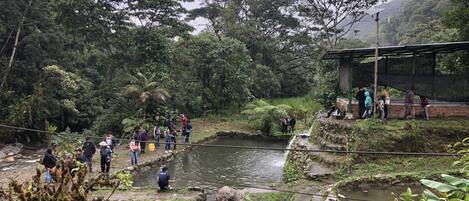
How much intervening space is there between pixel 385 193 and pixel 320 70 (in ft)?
59.5

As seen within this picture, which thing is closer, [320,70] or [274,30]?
[320,70]

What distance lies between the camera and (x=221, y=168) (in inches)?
702

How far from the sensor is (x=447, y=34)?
31391mm

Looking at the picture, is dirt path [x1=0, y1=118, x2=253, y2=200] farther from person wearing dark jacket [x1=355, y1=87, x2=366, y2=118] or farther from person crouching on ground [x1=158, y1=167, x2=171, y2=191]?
person wearing dark jacket [x1=355, y1=87, x2=366, y2=118]

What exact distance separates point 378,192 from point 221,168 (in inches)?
277

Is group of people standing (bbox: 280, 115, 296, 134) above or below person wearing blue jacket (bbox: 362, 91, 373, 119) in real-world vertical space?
below

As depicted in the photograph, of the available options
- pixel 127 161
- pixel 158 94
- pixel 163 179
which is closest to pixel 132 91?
pixel 158 94

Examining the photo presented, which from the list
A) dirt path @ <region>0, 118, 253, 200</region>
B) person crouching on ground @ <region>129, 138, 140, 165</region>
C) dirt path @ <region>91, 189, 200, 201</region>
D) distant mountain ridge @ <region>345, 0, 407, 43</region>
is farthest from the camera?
distant mountain ridge @ <region>345, 0, 407, 43</region>

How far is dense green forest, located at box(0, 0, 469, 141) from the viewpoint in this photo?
A: 2259 cm

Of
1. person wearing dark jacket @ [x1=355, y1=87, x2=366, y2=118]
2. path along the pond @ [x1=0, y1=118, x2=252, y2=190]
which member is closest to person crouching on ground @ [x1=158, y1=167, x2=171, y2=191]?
path along the pond @ [x1=0, y1=118, x2=252, y2=190]

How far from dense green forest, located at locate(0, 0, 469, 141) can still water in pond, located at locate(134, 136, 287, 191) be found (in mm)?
4772

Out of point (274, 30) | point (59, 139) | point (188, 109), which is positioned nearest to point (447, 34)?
point (274, 30)

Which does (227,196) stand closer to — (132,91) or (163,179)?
(163,179)

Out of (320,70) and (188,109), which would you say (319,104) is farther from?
(188,109)
